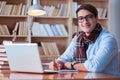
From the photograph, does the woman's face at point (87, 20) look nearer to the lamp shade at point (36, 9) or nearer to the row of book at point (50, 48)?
the lamp shade at point (36, 9)

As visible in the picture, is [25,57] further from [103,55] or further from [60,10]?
[60,10]

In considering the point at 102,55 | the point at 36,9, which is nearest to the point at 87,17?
the point at 102,55

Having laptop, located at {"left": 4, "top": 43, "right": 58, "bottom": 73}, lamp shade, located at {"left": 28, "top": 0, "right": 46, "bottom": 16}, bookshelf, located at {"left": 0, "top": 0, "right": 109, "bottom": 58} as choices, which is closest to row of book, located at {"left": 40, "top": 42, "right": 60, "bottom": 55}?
bookshelf, located at {"left": 0, "top": 0, "right": 109, "bottom": 58}

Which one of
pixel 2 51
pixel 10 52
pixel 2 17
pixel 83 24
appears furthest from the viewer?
pixel 2 17

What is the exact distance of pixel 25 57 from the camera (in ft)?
6.29

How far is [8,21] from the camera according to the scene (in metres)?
5.32

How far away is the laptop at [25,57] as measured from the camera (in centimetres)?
186

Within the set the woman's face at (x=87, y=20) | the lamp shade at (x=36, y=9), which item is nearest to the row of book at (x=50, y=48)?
the lamp shade at (x=36, y=9)

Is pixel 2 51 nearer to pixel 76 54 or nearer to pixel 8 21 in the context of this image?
pixel 76 54

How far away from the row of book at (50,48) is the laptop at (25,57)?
315 cm

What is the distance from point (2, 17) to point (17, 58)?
3409 mm

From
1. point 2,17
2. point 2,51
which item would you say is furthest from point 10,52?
point 2,17

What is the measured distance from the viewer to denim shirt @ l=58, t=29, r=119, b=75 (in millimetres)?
2169

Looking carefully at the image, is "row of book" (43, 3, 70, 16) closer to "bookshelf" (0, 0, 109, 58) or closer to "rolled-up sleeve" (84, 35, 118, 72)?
"bookshelf" (0, 0, 109, 58)
